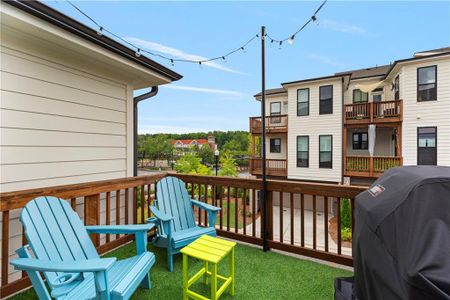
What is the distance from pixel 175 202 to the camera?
304 cm

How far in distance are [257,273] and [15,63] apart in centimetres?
328

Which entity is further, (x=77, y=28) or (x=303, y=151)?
(x=303, y=151)

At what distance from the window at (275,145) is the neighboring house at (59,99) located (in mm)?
10223

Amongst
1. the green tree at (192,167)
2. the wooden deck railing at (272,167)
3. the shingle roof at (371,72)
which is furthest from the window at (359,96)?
the green tree at (192,167)

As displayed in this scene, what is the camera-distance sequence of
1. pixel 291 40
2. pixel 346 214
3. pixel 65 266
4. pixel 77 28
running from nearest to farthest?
pixel 65 266 < pixel 77 28 < pixel 291 40 < pixel 346 214

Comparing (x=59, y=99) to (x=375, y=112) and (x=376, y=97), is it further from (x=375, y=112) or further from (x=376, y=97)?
(x=376, y=97)

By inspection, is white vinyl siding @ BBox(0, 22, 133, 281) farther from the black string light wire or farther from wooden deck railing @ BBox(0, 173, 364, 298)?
the black string light wire

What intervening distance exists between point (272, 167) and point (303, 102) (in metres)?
3.66

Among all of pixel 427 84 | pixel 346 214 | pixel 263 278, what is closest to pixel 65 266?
pixel 263 278

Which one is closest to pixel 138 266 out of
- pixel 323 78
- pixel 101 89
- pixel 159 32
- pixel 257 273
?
pixel 257 273

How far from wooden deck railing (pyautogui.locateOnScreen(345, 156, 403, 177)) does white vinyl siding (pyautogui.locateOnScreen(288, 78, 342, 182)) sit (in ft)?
1.33

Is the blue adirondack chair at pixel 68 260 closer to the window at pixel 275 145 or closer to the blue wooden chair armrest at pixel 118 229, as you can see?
the blue wooden chair armrest at pixel 118 229

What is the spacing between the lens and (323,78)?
10.4 meters

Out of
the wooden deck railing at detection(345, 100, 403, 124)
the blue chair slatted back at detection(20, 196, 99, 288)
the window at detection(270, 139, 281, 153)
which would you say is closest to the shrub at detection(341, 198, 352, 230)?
the wooden deck railing at detection(345, 100, 403, 124)
